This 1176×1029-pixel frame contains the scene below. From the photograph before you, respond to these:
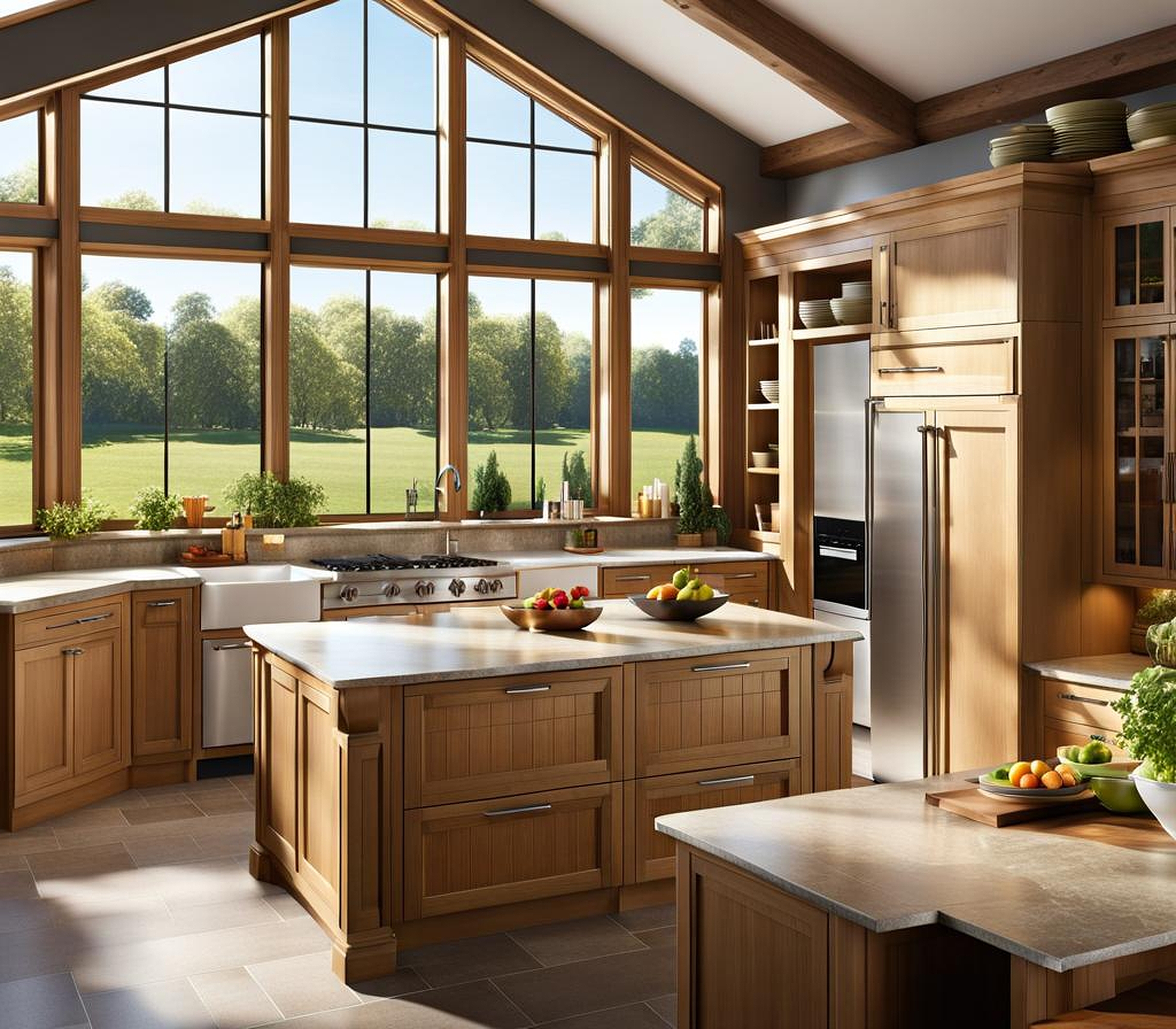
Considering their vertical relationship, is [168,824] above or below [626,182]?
below

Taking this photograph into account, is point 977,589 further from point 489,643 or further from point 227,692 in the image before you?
point 227,692

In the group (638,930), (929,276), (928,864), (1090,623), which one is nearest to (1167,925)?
(928,864)

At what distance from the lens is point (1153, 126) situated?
17.0 feet

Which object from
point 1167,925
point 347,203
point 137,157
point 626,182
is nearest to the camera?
point 1167,925

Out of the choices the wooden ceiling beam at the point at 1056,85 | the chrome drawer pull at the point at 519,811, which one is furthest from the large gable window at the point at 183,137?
the chrome drawer pull at the point at 519,811

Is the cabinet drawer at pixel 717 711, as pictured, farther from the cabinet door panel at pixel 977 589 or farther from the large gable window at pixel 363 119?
the large gable window at pixel 363 119

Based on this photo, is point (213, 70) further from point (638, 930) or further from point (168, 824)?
point (638, 930)

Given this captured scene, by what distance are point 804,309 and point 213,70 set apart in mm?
3526

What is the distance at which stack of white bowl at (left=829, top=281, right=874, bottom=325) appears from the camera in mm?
6777

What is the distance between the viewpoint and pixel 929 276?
607 centimetres

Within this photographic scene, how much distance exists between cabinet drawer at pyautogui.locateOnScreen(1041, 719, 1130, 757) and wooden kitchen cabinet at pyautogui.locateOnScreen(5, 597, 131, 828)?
4268 mm

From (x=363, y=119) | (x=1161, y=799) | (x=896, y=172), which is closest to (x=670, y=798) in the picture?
(x=1161, y=799)

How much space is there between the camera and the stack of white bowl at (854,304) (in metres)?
6.78

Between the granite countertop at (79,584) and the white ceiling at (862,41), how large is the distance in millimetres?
3945
